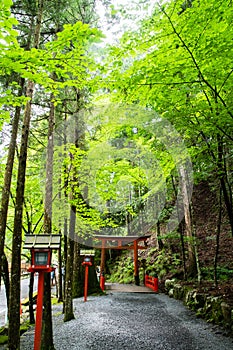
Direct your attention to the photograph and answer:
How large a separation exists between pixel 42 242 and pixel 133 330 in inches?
126

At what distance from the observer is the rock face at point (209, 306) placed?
523cm

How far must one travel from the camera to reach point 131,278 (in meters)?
14.6

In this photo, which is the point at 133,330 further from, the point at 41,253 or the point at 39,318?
the point at 41,253

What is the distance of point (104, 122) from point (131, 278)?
32.1 feet

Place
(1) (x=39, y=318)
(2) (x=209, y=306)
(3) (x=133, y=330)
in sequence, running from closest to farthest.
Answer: (1) (x=39, y=318)
(3) (x=133, y=330)
(2) (x=209, y=306)

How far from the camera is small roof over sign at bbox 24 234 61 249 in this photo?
12.5 feet

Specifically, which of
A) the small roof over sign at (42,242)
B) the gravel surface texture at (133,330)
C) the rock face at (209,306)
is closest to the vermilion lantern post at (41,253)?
the small roof over sign at (42,242)

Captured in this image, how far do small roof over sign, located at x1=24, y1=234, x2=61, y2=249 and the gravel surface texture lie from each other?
7.24ft

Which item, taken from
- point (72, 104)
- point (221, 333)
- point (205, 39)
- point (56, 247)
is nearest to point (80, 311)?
point (221, 333)

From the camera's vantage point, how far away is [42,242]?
3.86 meters

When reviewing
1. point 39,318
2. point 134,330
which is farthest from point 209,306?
point 39,318

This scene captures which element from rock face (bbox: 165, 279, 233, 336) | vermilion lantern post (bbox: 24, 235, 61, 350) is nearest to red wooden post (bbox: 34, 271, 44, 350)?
vermilion lantern post (bbox: 24, 235, 61, 350)

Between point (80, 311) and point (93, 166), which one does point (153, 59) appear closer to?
point (93, 166)

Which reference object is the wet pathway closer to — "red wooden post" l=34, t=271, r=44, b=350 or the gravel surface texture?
the gravel surface texture
